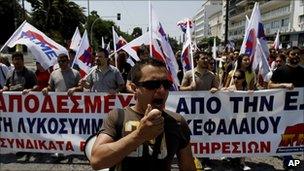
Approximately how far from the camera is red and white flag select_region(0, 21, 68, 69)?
791 centimetres

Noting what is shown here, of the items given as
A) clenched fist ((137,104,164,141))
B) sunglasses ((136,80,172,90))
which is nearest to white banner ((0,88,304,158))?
sunglasses ((136,80,172,90))

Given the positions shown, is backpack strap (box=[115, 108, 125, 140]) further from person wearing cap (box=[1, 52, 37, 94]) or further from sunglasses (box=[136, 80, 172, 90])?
person wearing cap (box=[1, 52, 37, 94])

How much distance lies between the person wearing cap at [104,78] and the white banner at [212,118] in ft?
1.09

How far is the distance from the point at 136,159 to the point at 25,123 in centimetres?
526

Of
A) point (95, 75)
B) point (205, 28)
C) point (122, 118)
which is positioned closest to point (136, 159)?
point (122, 118)

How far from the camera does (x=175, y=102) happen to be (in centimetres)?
692

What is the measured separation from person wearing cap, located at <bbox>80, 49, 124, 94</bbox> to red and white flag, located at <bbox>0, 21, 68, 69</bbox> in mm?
907

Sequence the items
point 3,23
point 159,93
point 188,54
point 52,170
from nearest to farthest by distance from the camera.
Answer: point 159,93 < point 52,170 < point 188,54 < point 3,23

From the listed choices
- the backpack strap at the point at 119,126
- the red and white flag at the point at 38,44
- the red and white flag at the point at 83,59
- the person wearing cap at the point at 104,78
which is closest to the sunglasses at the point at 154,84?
the backpack strap at the point at 119,126

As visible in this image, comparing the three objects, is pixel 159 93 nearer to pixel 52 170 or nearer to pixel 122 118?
pixel 122 118

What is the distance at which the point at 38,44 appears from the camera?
8008mm

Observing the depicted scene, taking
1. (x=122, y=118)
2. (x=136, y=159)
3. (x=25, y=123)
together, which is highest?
(x=122, y=118)

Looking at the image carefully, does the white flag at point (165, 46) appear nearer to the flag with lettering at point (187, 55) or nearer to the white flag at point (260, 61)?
the flag with lettering at point (187, 55)

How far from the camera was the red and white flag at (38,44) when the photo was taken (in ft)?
26.0
